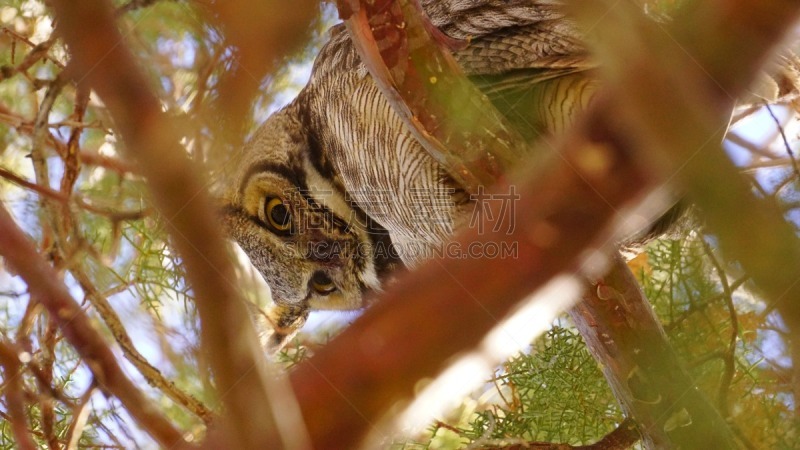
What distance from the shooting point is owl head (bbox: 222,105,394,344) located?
1417mm

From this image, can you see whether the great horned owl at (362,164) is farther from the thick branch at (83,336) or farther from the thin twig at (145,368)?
the thick branch at (83,336)

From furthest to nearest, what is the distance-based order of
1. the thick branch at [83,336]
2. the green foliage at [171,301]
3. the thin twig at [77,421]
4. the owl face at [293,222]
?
the owl face at [293,222] < the thin twig at [77,421] < the green foliage at [171,301] < the thick branch at [83,336]

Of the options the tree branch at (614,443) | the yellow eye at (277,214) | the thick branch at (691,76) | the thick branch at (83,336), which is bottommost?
the tree branch at (614,443)

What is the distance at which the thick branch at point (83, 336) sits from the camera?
1.94ft

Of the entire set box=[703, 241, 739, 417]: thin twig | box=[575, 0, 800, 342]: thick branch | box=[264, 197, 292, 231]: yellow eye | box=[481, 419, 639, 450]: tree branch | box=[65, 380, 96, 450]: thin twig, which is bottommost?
box=[703, 241, 739, 417]: thin twig

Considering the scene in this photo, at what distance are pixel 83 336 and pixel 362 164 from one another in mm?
715

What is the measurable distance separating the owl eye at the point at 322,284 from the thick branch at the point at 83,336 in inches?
34.7

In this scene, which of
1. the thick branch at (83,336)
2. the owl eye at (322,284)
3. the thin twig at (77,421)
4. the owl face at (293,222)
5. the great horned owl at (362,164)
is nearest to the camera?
the thick branch at (83,336)

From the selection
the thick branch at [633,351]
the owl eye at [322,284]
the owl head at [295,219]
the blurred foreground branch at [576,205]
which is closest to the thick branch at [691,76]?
the blurred foreground branch at [576,205]

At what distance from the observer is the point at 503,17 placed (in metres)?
1.17

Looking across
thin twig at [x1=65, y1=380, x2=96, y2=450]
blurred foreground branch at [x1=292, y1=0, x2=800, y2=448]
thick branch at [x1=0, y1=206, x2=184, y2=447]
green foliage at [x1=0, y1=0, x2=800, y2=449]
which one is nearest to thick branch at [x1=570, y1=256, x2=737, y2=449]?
green foliage at [x1=0, y1=0, x2=800, y2=449]

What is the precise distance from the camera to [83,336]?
622mm

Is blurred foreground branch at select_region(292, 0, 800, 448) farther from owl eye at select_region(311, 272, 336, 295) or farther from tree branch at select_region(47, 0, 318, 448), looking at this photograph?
owl eye at select_region(311, 272, 336, 295)

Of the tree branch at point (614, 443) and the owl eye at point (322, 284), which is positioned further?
the owl eye at point (322, 284)
